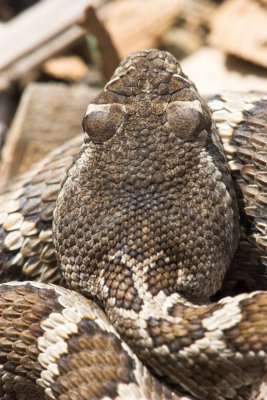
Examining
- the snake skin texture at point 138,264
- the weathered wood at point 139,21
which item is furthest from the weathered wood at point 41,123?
the snake skin texture at point 138,264

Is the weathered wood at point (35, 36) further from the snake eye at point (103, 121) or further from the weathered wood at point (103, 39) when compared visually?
the snake eye at point (103, 121)

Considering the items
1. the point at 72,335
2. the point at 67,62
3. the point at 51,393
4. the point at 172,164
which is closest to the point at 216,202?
the point at 172,164

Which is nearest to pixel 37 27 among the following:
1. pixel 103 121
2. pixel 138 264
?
pixel 103 121

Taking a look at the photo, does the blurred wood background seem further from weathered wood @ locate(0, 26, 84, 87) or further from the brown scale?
the brown scale

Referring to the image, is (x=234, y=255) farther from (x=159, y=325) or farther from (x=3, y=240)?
(x=3, y=240)

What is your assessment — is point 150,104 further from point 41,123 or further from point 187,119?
point 41,123
